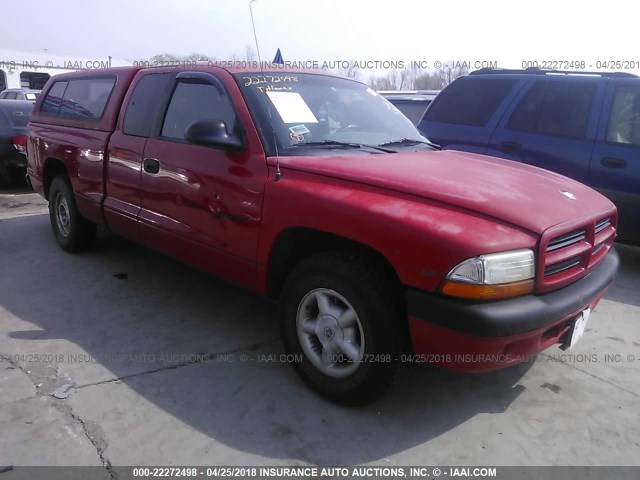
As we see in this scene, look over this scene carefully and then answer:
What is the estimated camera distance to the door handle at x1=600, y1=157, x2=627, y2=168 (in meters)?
4.90

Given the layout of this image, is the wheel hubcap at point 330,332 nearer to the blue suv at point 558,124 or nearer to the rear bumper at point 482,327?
the rear bumper at point 482,327

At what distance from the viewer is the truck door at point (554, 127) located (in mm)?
5117

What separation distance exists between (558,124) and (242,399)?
4.16 m

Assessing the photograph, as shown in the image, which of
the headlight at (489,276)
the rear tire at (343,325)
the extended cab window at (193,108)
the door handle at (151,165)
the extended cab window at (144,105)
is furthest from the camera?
the extended cab window at (144,105)

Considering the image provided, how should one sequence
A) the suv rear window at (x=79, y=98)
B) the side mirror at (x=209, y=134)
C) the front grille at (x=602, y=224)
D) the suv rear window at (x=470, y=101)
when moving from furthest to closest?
the suv rear window at (x=470, y=101)
the suv rear window at (x=79, y=98)
the side mirror at (x=209, y=134)
the front grille at (x=602, y=224)

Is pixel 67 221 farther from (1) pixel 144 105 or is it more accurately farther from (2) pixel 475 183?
(2) pixel 475 183

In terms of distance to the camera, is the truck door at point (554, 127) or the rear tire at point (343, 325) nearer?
the rear tire at point (343, 325)

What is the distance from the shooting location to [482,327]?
7.52ft

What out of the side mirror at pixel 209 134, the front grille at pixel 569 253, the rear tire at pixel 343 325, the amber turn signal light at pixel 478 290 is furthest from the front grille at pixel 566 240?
the side mirror at pixel 209 134

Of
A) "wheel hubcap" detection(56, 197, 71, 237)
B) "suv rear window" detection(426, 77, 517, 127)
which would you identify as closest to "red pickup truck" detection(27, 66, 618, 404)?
"wheel hubcap" detection(56, 197, 71, 237)

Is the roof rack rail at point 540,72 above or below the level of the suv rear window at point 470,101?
above

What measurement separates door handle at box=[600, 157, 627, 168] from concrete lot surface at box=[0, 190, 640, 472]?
141 cm

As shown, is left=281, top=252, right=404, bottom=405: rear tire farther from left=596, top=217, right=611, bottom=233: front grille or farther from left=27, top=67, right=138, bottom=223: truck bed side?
left=27, top=67, right=138, bottom=223: truck bed side

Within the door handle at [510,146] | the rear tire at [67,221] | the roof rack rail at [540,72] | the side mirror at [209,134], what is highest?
the roof rack rail at [540,72]
